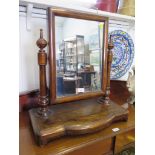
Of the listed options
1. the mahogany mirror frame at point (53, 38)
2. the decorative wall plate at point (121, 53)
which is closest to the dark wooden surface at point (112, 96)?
the decorative wall plate at point (121, 53)

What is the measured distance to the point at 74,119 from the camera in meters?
0.61

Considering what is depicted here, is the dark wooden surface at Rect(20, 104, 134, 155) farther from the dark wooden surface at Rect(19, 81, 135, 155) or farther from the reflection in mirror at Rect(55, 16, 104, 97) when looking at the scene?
the reflection in mirror at Rect(55, 16, 104, 97)

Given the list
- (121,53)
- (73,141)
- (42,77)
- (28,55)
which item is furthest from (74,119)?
(121,53)

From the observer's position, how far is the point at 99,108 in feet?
2.40

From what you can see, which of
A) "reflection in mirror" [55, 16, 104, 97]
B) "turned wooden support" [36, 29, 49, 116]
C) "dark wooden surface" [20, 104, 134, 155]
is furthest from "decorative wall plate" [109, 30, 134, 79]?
"turned wooden support" [36, 29, 49, 116]

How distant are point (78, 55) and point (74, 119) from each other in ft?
0.97

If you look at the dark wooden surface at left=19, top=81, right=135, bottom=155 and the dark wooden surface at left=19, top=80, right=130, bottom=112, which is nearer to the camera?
the dark wooden surface at left=19, top=81, right=135, bottom=155

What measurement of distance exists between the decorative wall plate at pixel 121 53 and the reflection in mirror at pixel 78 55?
431 millimetres

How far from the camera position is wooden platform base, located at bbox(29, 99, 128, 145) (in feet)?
1.79

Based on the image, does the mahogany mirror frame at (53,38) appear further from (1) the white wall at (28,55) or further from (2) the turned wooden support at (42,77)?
(1) the white wall at (28,55)

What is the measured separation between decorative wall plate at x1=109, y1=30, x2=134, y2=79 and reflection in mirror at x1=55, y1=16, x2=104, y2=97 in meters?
0.43

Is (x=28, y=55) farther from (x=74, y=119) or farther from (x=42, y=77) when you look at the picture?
(x=74, y=119)
